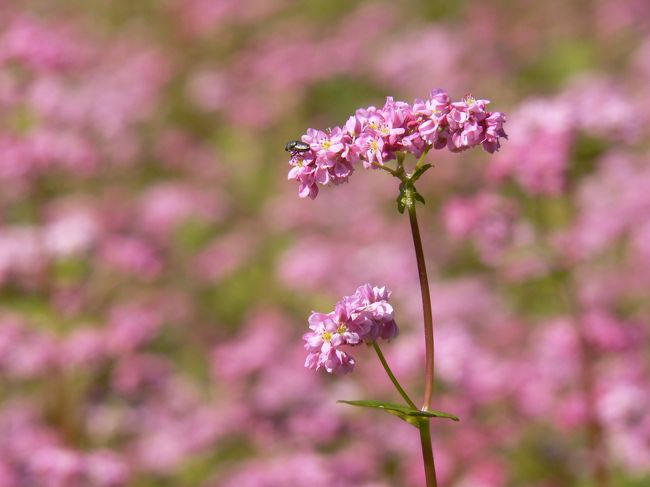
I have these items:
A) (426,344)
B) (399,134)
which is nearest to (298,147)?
(399,134)

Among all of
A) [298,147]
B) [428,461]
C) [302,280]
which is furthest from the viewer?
[302,280]

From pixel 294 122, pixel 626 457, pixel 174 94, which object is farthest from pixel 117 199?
pixel 626 457

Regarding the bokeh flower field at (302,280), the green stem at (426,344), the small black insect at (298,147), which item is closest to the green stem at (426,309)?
the green stem at (426,344)

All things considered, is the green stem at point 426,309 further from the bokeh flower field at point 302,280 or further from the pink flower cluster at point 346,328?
the bokeh flower field at point 302,280

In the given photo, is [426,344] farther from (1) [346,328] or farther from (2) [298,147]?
(2) [298,147]

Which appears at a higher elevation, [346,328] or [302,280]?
[302,280]

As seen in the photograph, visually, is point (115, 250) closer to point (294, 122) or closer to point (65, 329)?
point (65, 329)
